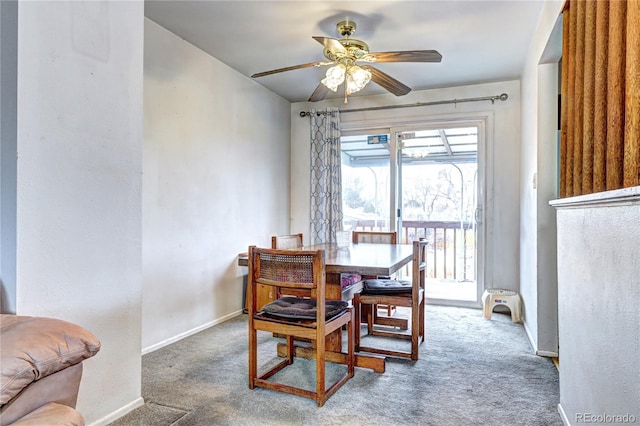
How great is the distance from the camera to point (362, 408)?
6.31 feet

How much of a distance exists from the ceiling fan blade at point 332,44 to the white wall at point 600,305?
5.10ft

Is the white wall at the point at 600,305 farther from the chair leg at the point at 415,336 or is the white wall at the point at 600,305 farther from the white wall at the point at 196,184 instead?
the white wall at the point at 196,184

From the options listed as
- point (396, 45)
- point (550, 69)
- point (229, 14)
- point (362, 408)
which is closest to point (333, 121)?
point (396, 45)

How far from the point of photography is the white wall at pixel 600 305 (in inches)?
40.4

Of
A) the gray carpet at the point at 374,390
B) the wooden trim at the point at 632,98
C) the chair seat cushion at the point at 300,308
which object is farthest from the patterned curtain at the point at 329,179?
the wooden trim at the point at 632,98

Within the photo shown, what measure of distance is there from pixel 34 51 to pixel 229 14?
151 cm

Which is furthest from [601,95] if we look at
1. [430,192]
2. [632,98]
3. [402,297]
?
[430,192]

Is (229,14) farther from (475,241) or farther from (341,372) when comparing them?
(475,241)

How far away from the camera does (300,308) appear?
6.97 ft

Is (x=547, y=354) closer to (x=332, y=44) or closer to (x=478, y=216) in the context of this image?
(x=478, y=216)

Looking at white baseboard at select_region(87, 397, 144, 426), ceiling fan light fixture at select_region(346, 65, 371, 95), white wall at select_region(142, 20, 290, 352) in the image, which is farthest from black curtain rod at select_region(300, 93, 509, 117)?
white baseboard at select_region(87, 397, 144, 426)

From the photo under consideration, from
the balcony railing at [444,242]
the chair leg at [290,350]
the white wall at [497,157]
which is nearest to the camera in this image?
the chair leg at [290,350]

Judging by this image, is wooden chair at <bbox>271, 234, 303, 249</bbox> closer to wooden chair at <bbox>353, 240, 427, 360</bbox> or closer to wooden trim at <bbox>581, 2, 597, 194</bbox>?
wooden chair at <bbox>353, 240, 427, 360</bbox>

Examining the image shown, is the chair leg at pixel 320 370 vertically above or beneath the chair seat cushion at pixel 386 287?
beneath
